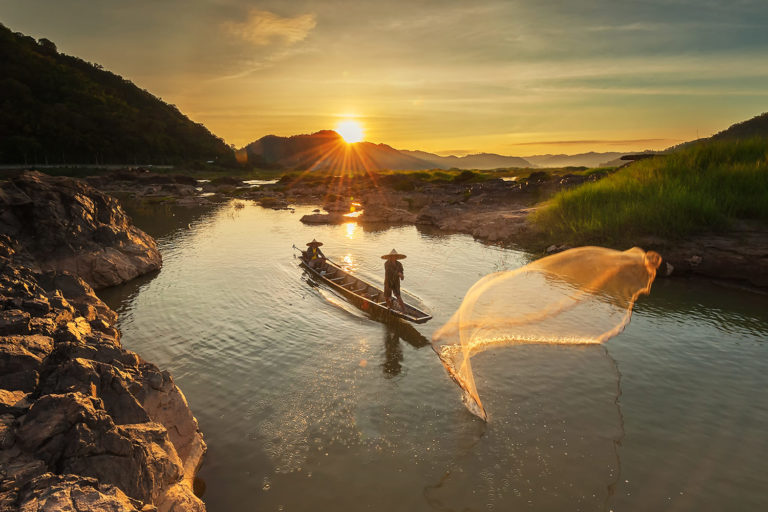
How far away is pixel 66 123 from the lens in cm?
10469

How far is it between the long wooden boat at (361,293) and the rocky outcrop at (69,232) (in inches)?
404

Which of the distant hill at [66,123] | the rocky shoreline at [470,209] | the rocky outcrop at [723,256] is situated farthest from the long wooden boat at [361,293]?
the distant hill at [66,123]

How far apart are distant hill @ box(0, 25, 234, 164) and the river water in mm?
110261

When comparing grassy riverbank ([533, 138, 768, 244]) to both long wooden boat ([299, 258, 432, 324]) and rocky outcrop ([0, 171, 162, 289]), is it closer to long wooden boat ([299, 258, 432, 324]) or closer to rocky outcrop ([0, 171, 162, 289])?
long wooden boat ([299, 258, 432, 324])

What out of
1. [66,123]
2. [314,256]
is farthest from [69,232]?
[66,123]

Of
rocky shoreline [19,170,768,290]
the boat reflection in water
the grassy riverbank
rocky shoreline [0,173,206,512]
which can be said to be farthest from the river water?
the grassy riverbank

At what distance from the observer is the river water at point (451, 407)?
7.64 meters

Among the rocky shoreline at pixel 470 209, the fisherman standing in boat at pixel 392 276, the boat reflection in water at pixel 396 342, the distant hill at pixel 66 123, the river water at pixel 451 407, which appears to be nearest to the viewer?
the river water at pixel 451 407

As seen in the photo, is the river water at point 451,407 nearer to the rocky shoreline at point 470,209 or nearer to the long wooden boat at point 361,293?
the long wooden boat at point 361,293

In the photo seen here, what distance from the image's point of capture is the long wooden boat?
15.5 metres

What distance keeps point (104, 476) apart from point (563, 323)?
45.4 feet

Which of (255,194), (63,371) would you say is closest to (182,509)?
(63,371)

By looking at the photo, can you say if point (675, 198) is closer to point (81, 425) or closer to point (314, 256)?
point (314, 256)

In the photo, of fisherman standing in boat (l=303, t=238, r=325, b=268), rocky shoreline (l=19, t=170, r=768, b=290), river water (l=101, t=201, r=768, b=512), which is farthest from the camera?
fisherman standing in boat (l=303, t=238, r=325, b=268)
